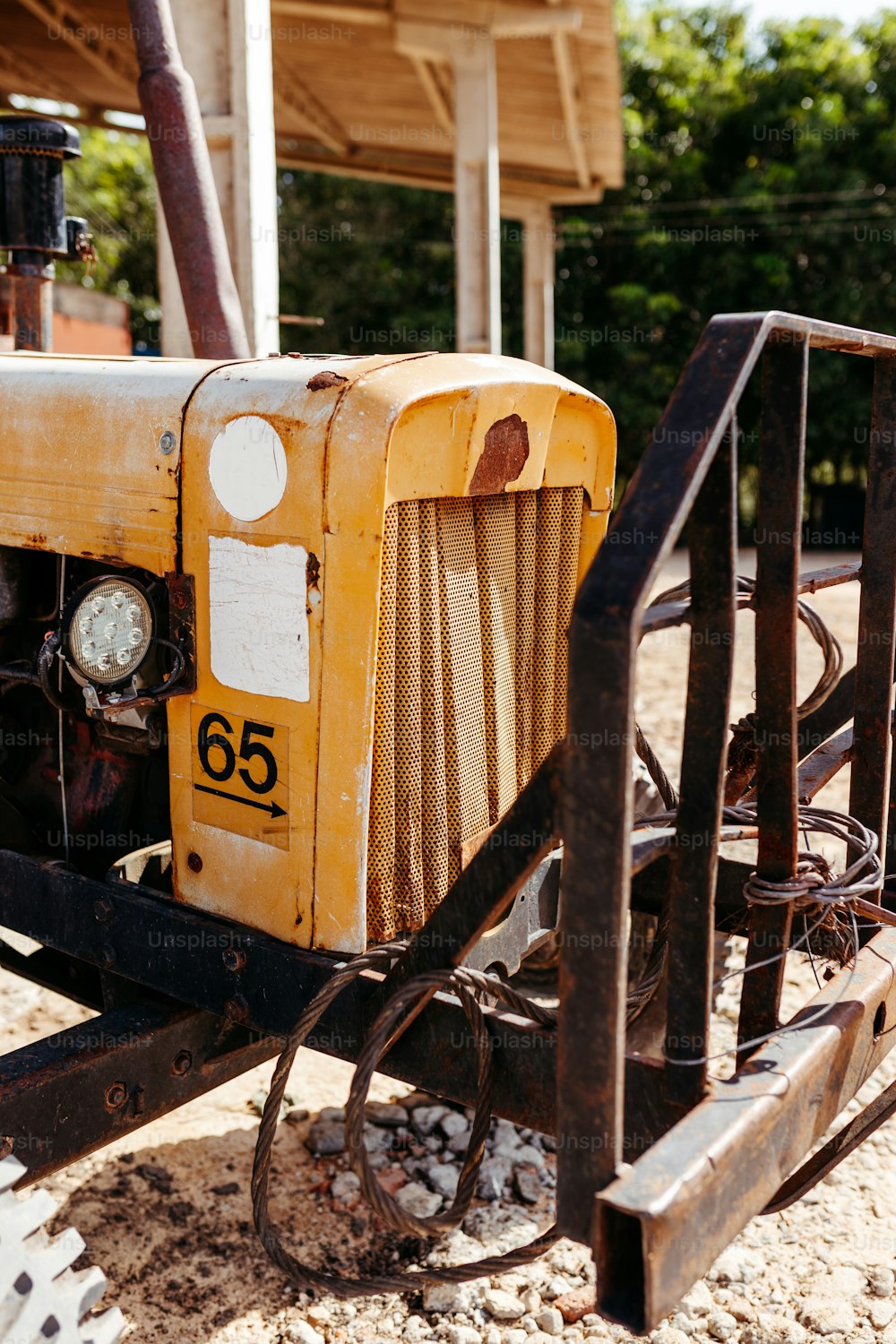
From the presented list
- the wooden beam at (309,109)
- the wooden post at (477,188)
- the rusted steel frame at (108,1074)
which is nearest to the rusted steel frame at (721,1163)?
the rusted steel frame at (108,1074)

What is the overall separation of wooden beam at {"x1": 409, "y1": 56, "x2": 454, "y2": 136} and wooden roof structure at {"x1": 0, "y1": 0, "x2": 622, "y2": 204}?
0.01 meters

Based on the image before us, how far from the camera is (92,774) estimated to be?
2459mm

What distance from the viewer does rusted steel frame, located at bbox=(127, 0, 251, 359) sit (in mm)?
2846

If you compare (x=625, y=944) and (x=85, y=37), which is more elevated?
(x=85, y=37)

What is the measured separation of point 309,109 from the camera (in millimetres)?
8570

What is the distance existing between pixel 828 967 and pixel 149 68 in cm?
260

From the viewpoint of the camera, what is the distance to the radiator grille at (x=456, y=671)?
2.00 meters

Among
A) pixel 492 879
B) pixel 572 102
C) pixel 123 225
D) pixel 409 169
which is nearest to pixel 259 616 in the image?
pixel 492 879

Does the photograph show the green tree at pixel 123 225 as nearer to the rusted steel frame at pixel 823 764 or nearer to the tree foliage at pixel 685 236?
the tree foliage at pixel 685 236

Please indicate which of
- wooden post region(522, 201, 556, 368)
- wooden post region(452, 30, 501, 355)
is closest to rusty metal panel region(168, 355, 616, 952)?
wooden post region(452, 30, 501, 355)

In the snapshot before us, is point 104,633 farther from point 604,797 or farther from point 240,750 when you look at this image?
point 604,797

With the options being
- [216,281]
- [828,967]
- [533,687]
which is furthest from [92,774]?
[828,967]

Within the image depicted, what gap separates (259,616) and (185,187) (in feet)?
4.79

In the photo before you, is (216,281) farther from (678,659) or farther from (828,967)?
(678,659)
